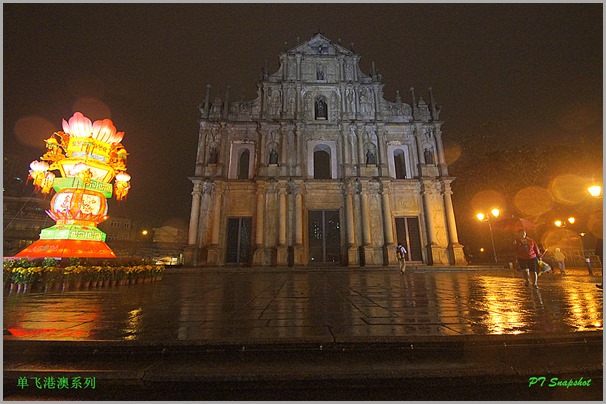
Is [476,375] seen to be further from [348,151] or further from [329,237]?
[348,151]

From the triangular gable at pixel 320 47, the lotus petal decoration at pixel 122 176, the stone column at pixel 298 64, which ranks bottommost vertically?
the lotus petal decoration at pixel 122 176

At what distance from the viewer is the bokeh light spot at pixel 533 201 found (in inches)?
789

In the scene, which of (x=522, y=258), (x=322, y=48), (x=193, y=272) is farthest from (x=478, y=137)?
(x=193, y=272)

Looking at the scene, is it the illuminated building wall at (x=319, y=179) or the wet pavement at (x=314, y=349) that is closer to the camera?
the wet pavement at (x=314, y=349)

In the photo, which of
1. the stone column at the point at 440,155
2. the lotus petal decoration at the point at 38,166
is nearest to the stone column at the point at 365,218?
the stone column at the point at 440,155

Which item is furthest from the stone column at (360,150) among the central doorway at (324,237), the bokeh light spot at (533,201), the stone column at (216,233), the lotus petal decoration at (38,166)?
the lotus petal decoration at (38,166)

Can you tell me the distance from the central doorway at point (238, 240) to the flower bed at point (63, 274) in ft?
29.0

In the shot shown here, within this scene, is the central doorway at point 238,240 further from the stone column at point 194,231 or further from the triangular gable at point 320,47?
the triangular gable at point 320,47

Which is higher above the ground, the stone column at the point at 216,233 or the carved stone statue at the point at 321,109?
the carved stone statue at the point at 321,109

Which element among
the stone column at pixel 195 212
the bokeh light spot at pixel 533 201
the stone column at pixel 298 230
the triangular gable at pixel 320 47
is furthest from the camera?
the triangular gable at pixel 320 47

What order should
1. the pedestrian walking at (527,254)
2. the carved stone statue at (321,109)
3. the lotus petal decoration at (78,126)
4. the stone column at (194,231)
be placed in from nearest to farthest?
the pedestrian walking at (527,254)
the lotus petal decoration at (78,126)
the stone column at (194,231)
the carved stone statue at (321,109)

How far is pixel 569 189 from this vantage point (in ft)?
64.7

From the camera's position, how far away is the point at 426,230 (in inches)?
718

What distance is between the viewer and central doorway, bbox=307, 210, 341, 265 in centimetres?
1791
